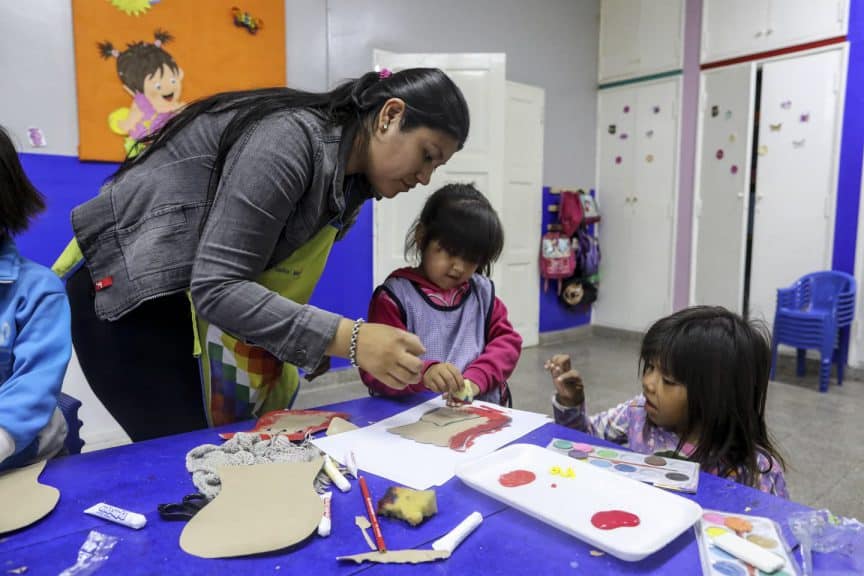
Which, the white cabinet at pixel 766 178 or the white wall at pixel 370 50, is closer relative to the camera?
the white wall at pixel 370 50

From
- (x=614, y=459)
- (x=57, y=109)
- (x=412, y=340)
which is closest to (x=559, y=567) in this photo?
(x=614, y=459)

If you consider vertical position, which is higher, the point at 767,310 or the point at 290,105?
the point at 290,105

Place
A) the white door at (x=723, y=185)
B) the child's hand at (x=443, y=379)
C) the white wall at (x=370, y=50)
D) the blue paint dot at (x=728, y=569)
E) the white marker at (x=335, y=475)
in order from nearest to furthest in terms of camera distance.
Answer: the blue paint dot at (x=728, y=569) < the white marker at (x=335, y=475) < the child's hand at (x=443, y=379) < the white wall at (x=370, y=50) < the white door at (x=723, y=185)

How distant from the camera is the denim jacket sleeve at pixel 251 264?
2.73ft

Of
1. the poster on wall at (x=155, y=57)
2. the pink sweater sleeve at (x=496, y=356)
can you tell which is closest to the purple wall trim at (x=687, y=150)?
the poster on wall at (x=155, y=57)

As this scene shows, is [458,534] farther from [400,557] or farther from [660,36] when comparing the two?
[660,36]

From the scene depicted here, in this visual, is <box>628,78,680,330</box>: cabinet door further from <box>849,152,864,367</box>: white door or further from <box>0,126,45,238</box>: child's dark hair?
<box>0,126,45,238</box>: child's dark hair

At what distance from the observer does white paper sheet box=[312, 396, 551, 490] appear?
781 mm

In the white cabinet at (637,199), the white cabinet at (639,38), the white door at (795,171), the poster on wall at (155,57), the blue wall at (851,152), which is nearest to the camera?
the poster on wall at (155,57)

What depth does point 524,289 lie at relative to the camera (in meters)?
4.34

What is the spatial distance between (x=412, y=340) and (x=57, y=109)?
7.29 feet

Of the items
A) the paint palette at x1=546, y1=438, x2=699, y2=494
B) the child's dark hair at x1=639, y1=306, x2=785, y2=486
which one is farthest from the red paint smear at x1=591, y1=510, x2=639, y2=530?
the child's dark hair at x1=639, y1=306, x2=785, y2=486

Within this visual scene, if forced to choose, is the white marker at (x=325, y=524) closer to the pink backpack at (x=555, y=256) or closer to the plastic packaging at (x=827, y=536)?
the plastic packaging at (x=827, y=536)

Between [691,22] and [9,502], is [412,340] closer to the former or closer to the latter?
[9,502]
